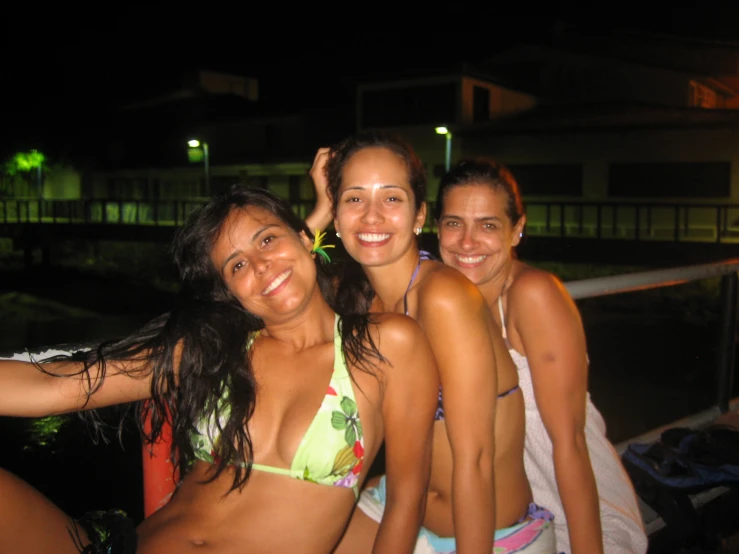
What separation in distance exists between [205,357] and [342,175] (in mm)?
781

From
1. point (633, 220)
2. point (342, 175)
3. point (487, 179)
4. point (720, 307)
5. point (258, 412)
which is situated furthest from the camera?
point (633, 220)

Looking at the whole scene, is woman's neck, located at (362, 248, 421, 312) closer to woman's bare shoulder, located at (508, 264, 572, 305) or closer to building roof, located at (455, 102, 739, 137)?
woman's bare shoulder, located at (508, 264, 572, 305)

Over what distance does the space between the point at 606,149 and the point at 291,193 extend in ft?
42.0

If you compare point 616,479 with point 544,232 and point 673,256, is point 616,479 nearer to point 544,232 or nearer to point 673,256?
point 673,256

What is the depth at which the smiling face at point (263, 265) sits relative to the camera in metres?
2.07

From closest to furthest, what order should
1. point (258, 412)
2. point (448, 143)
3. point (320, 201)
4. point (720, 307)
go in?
point (258, 412) → point (320, 201) → point (720, 307) → point (448, 143)

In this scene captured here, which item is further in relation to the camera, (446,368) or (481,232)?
(481,232)

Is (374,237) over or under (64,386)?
over

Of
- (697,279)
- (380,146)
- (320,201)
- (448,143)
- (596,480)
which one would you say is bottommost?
(596,480)

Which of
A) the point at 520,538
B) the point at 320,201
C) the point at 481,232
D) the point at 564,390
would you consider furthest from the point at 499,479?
the point at 320,201

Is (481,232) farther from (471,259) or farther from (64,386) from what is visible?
(64,386)

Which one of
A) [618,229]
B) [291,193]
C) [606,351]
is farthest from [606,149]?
[291,193]

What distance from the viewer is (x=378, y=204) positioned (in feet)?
7.06

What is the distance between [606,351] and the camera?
9.98 meters
